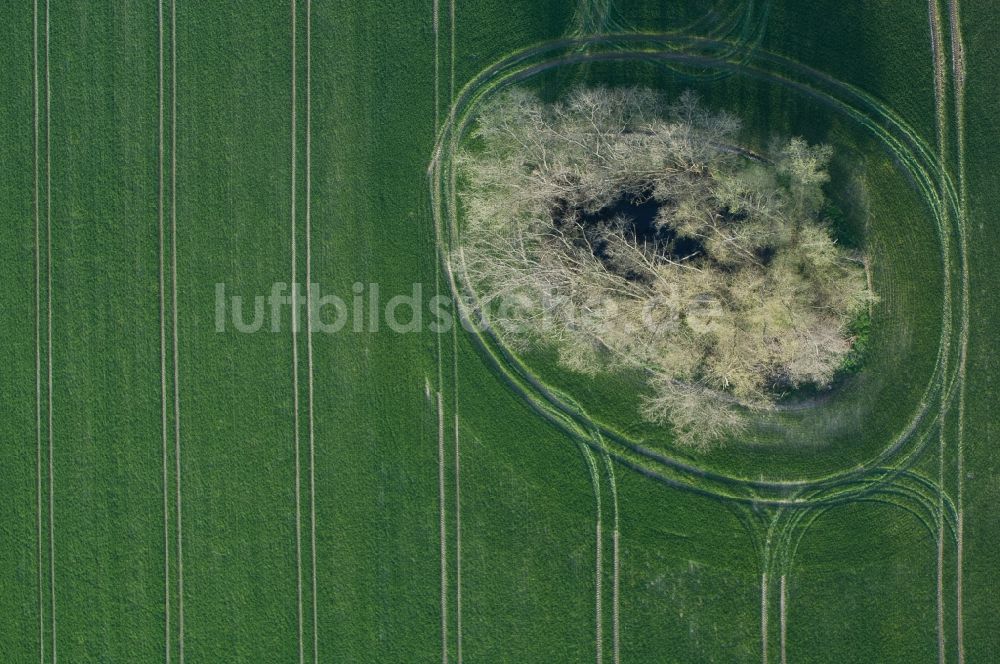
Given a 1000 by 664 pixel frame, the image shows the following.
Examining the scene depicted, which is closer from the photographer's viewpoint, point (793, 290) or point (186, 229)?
point (793, 290)

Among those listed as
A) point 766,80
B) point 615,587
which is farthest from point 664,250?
point 615,587

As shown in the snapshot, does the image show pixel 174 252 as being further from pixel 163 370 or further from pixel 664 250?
pixel 664 250

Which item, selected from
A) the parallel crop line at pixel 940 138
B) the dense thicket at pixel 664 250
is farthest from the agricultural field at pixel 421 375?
the dense thicket at pixel 664 250

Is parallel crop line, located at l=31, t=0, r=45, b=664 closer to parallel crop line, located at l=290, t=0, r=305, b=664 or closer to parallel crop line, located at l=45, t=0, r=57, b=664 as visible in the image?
parallel crop line, located at l=45, t=0, r=57, b=664

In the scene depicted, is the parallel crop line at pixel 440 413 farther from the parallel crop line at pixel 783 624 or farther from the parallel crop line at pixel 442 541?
the parallel crop line at pixel 783 624

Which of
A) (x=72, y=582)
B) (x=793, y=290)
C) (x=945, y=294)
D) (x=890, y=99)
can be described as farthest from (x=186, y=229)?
(x=945, y=294)

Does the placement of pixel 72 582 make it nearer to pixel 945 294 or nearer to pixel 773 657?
pixel 773 657
